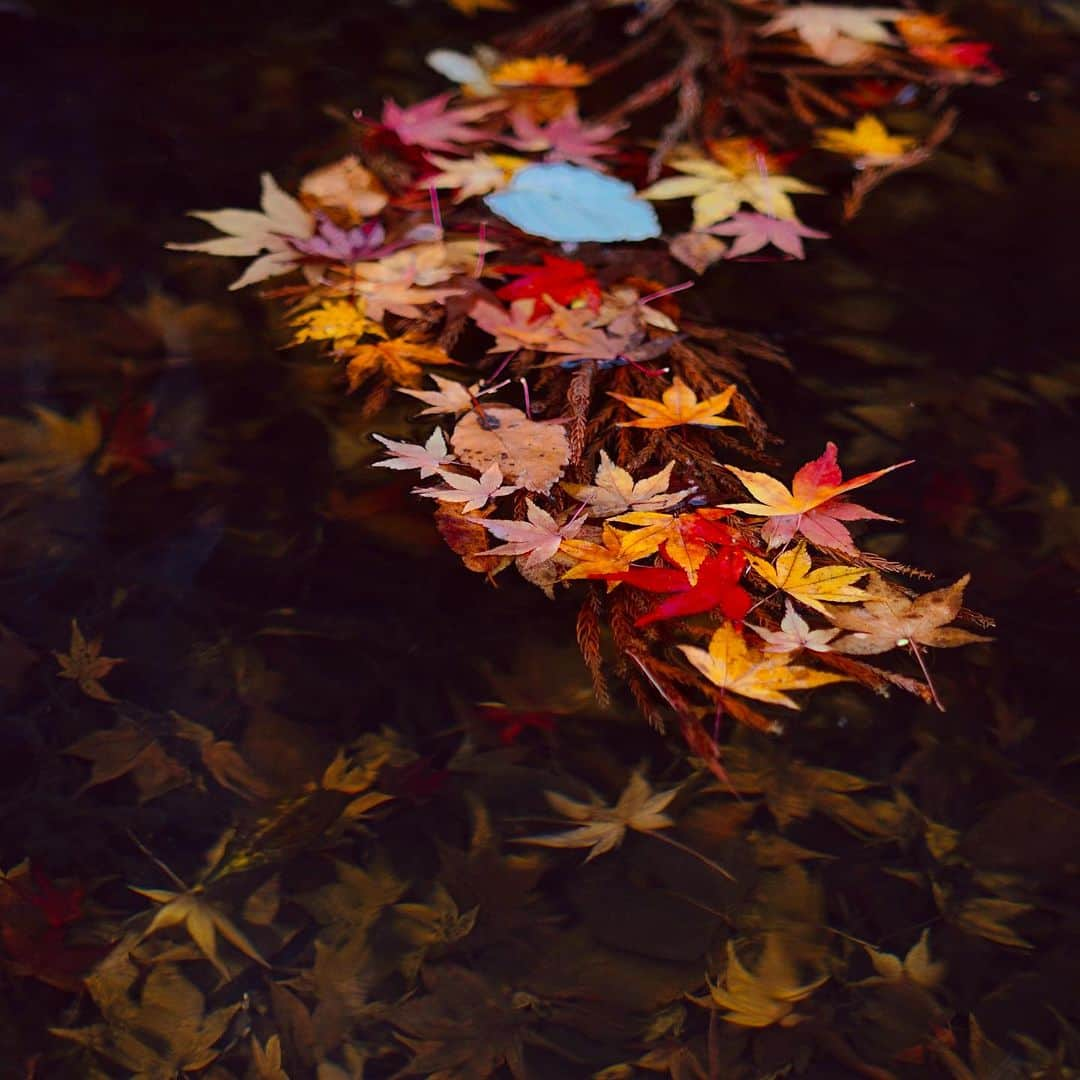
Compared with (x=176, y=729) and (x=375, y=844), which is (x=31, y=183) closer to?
→ (x=176, y=729)

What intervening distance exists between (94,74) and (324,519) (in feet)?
3.16

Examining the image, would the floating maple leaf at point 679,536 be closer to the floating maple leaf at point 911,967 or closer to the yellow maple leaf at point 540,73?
the floating maple leaf at point 911,967

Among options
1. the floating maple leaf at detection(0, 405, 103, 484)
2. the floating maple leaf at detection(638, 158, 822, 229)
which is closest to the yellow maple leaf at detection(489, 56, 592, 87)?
the floating maple leaf at detection(638, 158, 822, 229)

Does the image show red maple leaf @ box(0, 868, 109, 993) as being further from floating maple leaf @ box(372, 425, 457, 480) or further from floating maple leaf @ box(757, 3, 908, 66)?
floating maple leaf @ box(757, 3, 908, 66)

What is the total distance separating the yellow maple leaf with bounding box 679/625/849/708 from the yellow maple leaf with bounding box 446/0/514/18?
1273 mm

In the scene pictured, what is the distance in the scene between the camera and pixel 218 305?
1309 mm

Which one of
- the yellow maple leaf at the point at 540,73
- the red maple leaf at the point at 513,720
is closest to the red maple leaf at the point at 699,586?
the red maple leaf at the point at 513,720

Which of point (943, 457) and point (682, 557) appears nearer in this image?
point (682, 557)

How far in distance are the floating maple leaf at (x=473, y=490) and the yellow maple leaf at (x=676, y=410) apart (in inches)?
5.6

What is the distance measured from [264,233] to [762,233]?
578mm

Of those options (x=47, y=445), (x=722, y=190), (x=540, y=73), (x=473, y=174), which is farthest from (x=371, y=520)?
(x=540, y=73)

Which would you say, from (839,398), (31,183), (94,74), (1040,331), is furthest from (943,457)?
(94,74)

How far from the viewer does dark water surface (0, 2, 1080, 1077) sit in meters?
0.87

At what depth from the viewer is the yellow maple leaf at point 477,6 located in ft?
6.03
